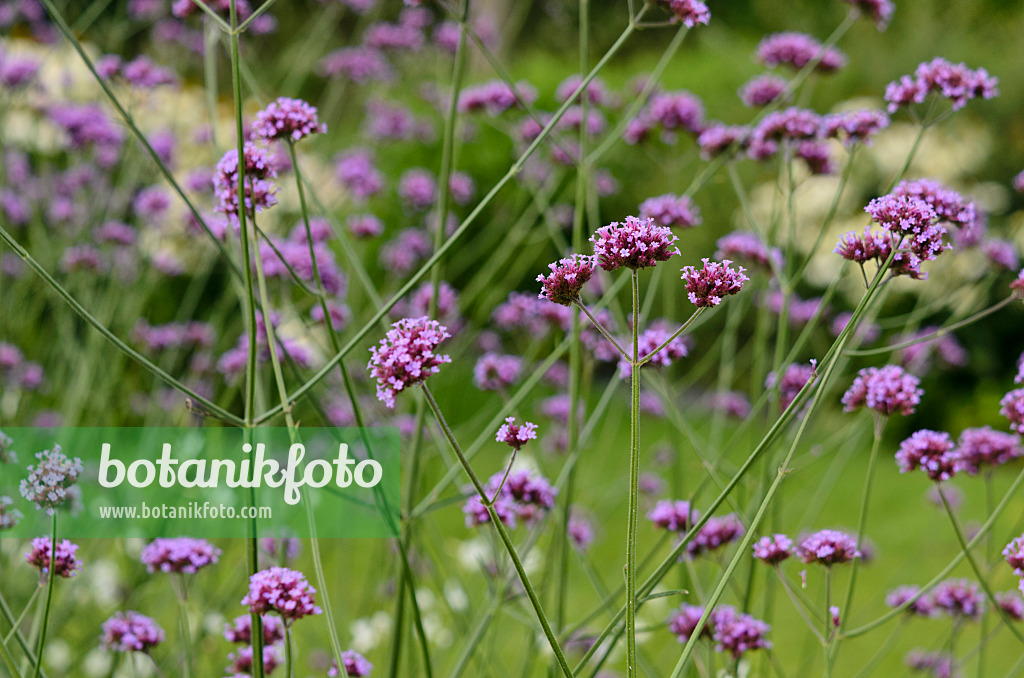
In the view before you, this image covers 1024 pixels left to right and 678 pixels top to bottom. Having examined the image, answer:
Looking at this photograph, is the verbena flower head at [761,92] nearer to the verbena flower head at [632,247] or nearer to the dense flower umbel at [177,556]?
the verbena flower head at [632,247]

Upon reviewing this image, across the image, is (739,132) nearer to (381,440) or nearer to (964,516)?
(381,440)

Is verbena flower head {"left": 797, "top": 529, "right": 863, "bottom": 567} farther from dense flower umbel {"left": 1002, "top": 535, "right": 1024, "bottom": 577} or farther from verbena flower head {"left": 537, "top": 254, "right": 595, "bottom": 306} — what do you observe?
verbena flower head {"left": 537, "top": 254, "right": 595, "bottom": 306}

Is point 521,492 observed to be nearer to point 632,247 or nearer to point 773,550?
point 773,550

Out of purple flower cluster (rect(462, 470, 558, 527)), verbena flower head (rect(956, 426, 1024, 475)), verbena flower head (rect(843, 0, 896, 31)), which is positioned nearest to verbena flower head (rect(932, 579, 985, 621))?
verbena flower head (rect(956, 426, 1024, 475))

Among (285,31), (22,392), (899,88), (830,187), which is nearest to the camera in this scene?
(899,88)

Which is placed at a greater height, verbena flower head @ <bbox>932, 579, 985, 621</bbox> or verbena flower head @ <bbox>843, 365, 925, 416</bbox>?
verbena flower head @ <bbox>843, 365, 925, 416</bbox>

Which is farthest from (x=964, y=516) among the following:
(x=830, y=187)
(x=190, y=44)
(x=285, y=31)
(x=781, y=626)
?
(x=285, y=31)

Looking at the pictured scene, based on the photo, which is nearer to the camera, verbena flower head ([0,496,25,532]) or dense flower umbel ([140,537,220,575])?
verbena flower head ([0,496,25,532])
